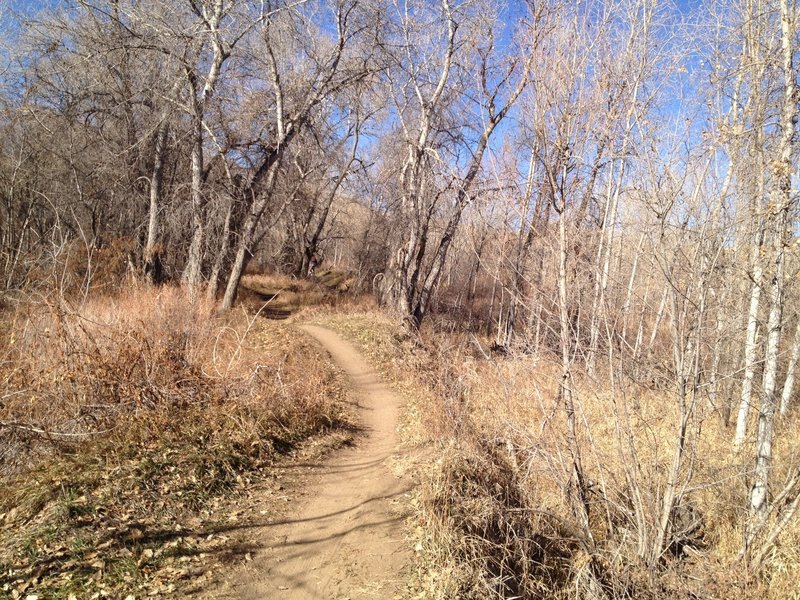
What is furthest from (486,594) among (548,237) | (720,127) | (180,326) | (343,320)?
(343,320)

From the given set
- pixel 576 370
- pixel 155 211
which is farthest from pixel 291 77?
pixel 576 370

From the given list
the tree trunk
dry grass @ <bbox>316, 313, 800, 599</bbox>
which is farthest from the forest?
the tree trunk

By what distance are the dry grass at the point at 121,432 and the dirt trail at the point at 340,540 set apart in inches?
27.8

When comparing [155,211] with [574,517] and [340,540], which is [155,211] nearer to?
[340,540]

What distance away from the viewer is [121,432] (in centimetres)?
545

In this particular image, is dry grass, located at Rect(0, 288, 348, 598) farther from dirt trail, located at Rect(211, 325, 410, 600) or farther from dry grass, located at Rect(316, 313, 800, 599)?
dry grass, located at Rect(316, 313, 800, 599)

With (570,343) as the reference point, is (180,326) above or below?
below

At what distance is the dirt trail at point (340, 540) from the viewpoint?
3955 millimetres

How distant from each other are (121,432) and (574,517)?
485 centimetres

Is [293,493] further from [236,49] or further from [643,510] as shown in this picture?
[236,49]

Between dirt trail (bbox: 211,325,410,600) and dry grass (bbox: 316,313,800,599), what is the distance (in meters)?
0.33

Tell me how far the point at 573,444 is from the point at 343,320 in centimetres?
1106

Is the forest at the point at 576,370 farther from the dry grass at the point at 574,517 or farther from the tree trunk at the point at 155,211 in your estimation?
the tree trunk at the point at 155,211

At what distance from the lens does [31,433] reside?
5.07 meters
